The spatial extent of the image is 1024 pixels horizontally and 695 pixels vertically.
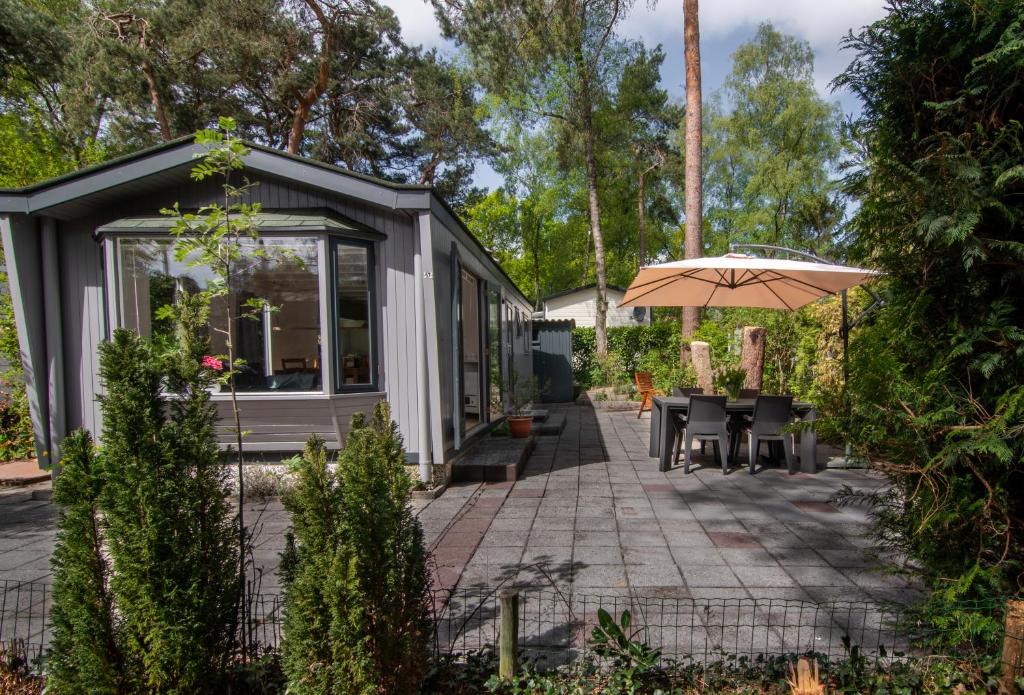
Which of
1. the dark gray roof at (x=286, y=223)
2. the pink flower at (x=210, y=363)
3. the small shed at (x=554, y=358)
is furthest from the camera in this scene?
the small shed at (x=554, y=358)

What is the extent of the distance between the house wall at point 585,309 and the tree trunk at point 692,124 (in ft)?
42.8

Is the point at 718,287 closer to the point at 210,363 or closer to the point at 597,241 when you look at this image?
the point at 210,363

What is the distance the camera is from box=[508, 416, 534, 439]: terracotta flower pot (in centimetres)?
870

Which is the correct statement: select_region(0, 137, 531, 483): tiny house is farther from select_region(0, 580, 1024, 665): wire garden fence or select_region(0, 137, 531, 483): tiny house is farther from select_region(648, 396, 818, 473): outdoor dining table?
select_region(0, 580, 1024, 665): wire garden fence

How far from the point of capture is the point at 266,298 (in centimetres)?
603

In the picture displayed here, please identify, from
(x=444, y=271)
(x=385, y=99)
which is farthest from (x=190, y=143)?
(x=385, y=99)

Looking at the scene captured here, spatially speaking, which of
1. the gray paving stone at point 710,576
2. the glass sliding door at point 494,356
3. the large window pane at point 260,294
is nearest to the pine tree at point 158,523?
the gray paving stone at point 710,576

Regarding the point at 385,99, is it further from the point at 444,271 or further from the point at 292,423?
the point at 292,423

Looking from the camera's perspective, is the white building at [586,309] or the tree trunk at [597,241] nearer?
the tree trunk at [597,241]

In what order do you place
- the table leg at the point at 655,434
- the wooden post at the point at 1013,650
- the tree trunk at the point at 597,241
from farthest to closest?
the tree trunk at the point at 597,241
the table leg at the point at 655,434
the wooden post at the point at 1013,650

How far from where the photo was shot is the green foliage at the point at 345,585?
1824 millimetres

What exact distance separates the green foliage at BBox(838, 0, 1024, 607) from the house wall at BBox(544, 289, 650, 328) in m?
21.5

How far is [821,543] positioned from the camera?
4230 millimetres

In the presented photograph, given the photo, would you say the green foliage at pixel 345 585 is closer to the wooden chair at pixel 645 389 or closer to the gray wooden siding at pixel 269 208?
the gray wooden siding at pixel 269 208
